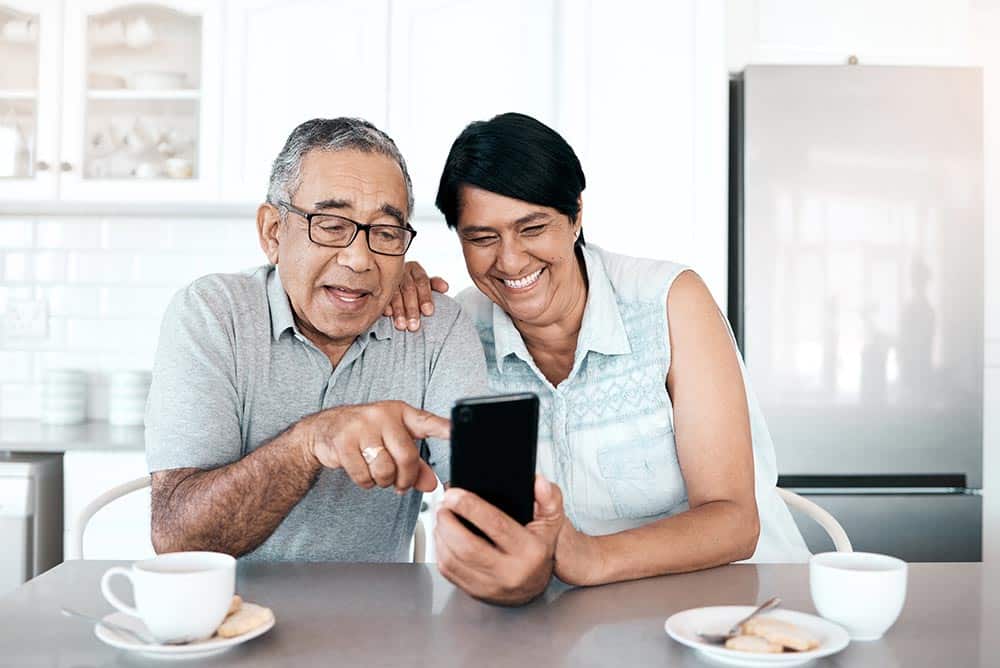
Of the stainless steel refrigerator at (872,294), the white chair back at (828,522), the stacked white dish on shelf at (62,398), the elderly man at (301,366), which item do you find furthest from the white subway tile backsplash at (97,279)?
the white chair back at (828,522)

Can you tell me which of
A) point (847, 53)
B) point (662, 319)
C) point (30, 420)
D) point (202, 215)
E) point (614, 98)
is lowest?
point (30, 420)

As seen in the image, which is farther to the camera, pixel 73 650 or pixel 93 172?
pixel 93 172

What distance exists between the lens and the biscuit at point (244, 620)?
84 centimetres

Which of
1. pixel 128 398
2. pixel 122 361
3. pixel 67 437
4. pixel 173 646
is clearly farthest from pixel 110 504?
pixel 173 646

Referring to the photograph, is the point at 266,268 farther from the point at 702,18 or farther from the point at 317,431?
the point at 702,18

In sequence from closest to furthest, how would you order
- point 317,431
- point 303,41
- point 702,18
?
point 317,431 → point 702,18 → point 303,41

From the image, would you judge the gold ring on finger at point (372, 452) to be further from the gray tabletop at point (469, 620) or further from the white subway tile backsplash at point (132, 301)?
the white subway tile backsplash at point (132, 301)

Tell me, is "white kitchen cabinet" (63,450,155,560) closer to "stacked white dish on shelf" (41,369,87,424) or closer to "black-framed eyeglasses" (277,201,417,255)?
"stacked white dish on shelf" (41,369,87,424)

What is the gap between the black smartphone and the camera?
0.87 m

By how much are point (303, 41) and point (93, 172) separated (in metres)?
0.78

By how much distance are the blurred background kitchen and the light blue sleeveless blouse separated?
1078mm

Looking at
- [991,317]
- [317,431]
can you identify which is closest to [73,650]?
[317,431]

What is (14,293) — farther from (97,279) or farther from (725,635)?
(725,635)

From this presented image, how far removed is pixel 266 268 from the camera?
4.96ft
